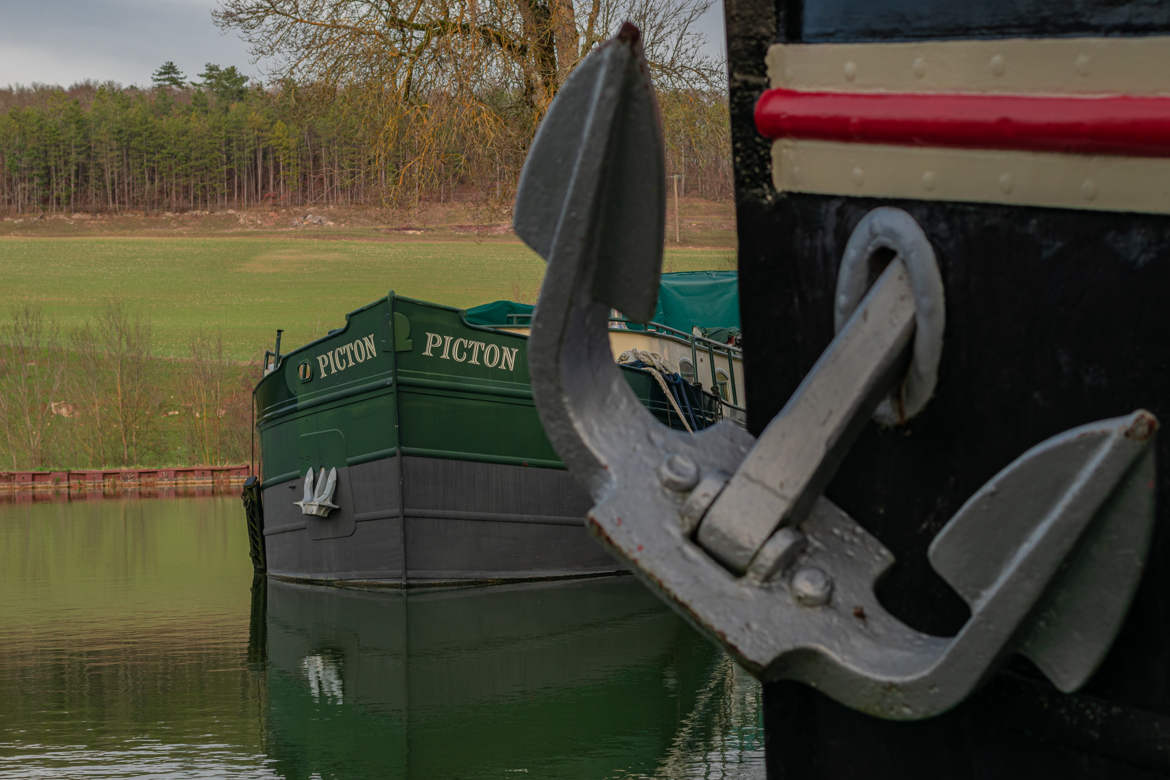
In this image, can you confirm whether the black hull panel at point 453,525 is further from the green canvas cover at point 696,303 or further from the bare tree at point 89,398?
the bare tree at point 89,398

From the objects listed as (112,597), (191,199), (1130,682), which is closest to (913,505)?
(1130,682)

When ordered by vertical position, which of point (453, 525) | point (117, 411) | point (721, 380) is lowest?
point (117, 411)

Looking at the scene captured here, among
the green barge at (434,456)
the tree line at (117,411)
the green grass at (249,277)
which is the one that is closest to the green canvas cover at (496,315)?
the green barge at (434,456)

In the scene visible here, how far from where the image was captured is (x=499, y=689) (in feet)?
22.9

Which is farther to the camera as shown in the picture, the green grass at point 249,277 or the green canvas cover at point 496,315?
the green grass at point 249,277

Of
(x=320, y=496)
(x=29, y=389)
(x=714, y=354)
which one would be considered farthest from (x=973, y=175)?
(x=29, y=389)

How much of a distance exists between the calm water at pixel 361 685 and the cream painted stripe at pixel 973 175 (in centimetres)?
418

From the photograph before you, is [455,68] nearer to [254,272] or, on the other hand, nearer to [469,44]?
[469,44]

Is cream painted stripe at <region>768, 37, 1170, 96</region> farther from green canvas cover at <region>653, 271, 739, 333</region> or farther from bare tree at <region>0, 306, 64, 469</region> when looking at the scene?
bare tree at <region>0, 306, 64, 469</region>

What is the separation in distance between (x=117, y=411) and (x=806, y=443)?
30128 mm

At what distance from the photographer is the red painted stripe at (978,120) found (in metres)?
1.08

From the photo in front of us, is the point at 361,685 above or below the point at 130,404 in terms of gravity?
above

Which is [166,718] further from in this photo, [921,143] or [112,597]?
[921,143]

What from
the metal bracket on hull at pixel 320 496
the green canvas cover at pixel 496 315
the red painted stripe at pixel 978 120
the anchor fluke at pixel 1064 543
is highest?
the red painted stripe at pixel 978 120
